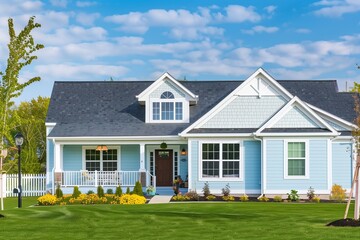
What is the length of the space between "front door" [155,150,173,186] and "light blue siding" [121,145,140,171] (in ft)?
3.55

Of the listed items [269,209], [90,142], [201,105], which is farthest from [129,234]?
[201,105]

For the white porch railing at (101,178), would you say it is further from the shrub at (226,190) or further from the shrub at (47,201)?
the shrub at (47,201)

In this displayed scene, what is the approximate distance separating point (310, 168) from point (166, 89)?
8687 mm

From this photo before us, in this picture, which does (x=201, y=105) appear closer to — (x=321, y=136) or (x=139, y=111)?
(x=139, y=111)

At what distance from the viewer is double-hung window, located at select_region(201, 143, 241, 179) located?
3002 cm

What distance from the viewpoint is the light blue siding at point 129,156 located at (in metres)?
33.3

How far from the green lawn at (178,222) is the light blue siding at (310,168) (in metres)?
5.57

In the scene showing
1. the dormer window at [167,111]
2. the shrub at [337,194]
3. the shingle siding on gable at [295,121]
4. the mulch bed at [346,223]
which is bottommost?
the shrub at [337,194]

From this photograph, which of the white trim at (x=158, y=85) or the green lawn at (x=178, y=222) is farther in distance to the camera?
the white trim at (x=158, y=85)

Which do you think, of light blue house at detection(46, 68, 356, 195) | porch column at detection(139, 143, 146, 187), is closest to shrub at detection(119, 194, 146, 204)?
light blue house at detection(46, 68, 356, 195)

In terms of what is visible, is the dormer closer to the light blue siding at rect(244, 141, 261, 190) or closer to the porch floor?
the porch floor

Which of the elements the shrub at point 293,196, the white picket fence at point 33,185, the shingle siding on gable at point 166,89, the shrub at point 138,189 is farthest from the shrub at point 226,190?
the white picket fence at point 33,185

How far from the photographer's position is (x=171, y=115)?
33406 millimetres

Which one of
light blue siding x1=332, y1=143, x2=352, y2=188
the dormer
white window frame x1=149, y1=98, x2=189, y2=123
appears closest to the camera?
light blue siding x1=332, y1=143, x2=352, y2=188
